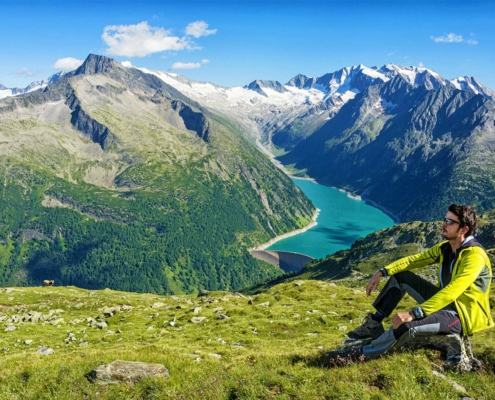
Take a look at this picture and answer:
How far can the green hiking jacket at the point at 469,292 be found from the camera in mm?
11359

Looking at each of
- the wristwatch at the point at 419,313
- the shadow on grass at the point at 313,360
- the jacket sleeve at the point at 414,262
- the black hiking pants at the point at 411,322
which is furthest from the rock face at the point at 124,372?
the jacket sleeve at the point at 414,262

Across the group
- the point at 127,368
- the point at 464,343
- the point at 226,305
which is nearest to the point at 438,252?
the point at 464,343

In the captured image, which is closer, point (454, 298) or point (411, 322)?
point (454, 298)

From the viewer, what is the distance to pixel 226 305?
45531 millimetres

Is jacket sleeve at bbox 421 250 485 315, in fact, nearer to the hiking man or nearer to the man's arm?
the hiking man

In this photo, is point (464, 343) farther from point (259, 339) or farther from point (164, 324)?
point (164, 324)

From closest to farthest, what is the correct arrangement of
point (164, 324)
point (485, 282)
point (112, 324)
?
point (485, 282), point (164, 324), point (112, 324)

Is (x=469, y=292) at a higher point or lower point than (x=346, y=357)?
higher

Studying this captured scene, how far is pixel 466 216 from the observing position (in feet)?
39.8

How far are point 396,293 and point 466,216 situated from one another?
4.16 m

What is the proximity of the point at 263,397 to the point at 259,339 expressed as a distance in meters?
15.7

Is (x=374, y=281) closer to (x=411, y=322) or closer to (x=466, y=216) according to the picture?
(x=411, y=322)

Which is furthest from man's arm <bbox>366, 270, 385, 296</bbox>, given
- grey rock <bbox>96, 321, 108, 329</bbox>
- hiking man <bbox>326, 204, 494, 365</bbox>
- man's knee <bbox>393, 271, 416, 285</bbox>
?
grey rock <bbox>96, 321, 108, 329</bbox>

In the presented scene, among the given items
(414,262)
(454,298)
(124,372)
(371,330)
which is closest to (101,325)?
(124,372)
